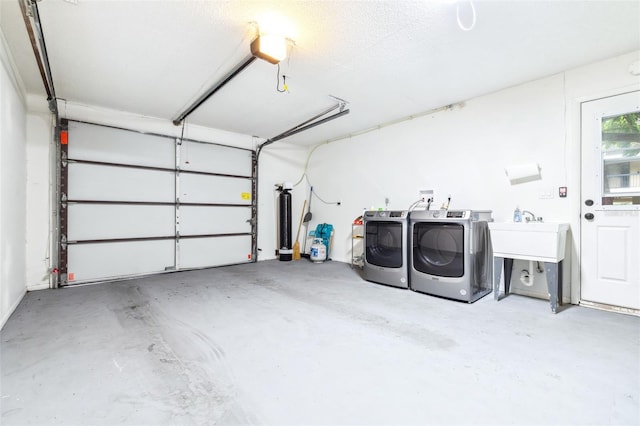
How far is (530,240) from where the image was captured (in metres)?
2.83

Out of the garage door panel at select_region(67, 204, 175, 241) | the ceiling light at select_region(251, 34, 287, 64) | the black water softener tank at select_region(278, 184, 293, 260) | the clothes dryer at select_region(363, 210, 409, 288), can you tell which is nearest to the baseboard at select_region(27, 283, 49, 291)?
the garage door panel at select_region(67, 204, 175, 241)

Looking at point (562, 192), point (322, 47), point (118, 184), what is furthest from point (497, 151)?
point (118, 184)

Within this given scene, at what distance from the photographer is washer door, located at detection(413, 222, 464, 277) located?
121 inches

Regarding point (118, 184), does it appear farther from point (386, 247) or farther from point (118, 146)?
point (386, 247)

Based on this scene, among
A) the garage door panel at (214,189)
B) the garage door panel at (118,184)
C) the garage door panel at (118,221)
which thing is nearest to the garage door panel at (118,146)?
the garage door panel at (118,184)

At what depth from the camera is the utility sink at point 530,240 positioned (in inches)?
106

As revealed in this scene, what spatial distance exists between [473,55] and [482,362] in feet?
9.00

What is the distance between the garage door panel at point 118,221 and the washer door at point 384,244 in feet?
10.8

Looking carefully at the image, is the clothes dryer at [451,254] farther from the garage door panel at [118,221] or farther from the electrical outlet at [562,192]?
the garage door panel at [118,221]

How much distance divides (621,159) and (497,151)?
3.60ft

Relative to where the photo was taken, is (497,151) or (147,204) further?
(147,204)

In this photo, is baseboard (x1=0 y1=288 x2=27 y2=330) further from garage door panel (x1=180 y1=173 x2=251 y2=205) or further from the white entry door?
the white entry door

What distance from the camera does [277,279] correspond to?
4.12m

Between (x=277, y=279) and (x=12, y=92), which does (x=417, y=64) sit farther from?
(x=12, y=92)
